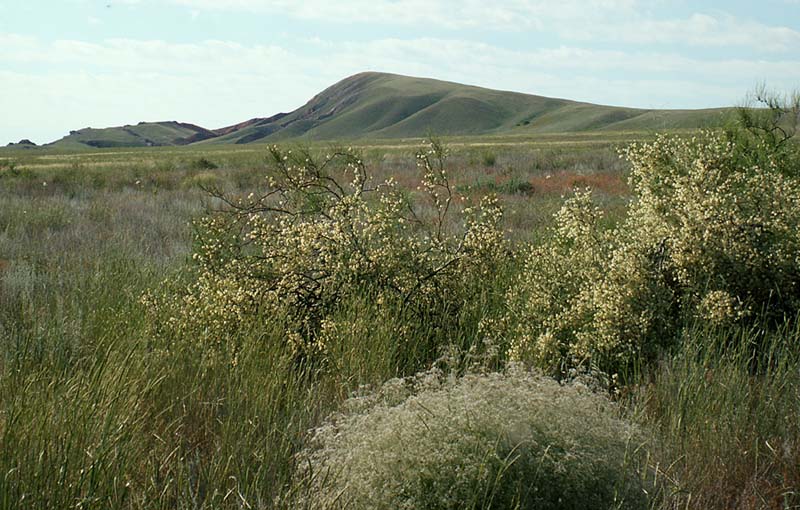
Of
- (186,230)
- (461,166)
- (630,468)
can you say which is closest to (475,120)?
(461,166)

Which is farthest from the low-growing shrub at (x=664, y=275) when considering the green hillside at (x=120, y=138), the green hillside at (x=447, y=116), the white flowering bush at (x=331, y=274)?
the green hillside at (x=120, y=138)

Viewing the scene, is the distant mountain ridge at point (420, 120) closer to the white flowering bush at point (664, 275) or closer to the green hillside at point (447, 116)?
the green hillside at point (447, 116)

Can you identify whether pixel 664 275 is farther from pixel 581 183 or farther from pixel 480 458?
pixel 581 183

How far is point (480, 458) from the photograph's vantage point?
3156mm

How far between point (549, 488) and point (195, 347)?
3.03 m

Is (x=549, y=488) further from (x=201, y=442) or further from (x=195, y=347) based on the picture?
(x=195, y=347)

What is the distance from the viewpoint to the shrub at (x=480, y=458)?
3.11 metres

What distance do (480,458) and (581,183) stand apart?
1953 centimetres

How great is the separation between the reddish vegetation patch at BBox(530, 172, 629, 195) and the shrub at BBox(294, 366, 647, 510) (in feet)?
54.8

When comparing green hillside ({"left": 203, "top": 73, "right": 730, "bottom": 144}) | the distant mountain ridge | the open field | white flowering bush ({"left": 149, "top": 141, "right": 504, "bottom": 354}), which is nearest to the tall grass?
the open field

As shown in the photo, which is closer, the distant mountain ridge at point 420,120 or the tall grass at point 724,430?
the tall grass at point 724,430

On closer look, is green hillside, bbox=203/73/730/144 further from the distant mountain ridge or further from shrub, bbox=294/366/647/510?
shrub, bbox=294/366/647/510

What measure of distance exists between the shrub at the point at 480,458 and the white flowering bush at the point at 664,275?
68.6 inches

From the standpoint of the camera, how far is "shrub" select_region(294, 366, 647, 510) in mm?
3107
